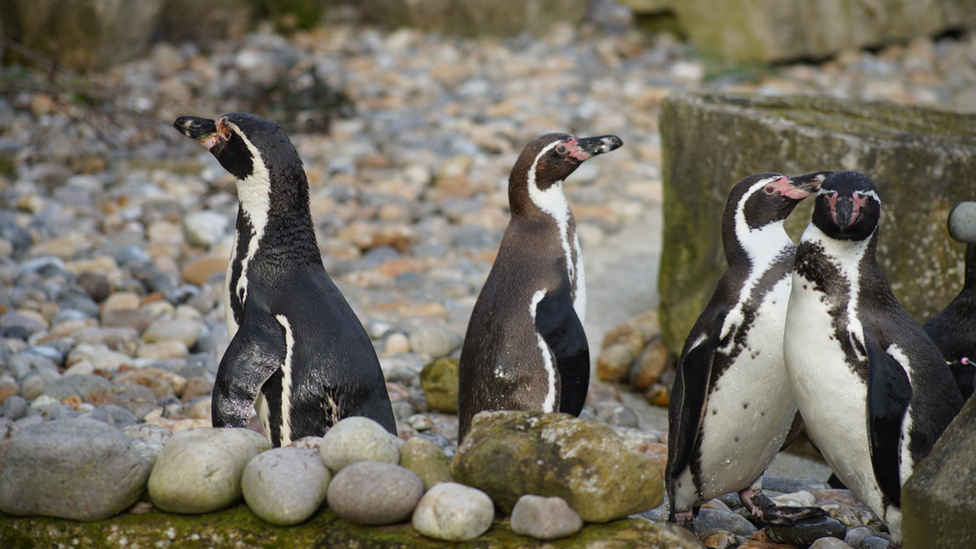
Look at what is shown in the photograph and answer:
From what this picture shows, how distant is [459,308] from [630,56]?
7197 mm

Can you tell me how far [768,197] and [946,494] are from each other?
1.23 m

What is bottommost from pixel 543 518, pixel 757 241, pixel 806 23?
pixel 543 518

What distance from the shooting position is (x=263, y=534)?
236 centimetres

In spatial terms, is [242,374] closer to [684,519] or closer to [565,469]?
[565,469]

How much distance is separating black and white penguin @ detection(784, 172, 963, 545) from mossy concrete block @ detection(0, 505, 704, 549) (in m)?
0.65

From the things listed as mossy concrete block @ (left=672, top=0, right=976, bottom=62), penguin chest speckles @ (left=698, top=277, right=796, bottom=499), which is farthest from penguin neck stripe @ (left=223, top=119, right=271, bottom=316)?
mossy concrete block @ (left=672, top=0, right=976, bottom=62)

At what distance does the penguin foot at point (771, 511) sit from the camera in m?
2.78

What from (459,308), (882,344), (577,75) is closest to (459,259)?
(459,308)

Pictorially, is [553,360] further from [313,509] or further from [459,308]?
[459,308]

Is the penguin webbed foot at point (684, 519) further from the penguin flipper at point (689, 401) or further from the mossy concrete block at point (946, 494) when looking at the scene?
the mossy concrete block at point (946, 494)

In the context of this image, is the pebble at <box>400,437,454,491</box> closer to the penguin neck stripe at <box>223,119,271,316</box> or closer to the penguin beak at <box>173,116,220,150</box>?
the penguin neck stripe at <box>223,119,271,316</box>

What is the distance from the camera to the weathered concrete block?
1241cm

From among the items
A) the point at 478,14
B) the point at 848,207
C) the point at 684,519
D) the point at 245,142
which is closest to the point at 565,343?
the point at 684,519

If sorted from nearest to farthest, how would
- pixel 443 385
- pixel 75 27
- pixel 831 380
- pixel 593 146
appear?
pixel 831 380, pixel 593 146, pixel 443 385, pixel 75 27
